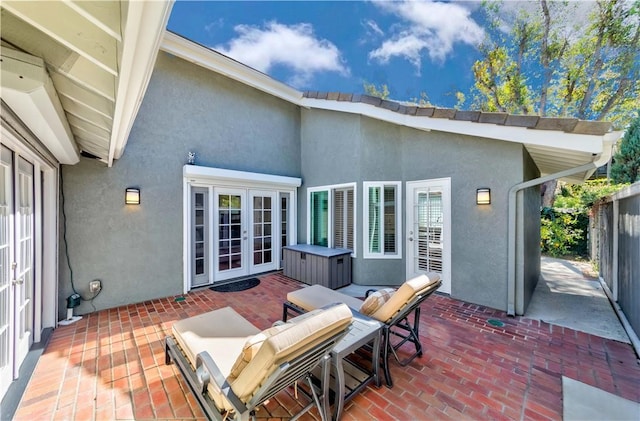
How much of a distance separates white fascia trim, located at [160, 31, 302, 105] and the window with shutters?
→ 3.13 metres

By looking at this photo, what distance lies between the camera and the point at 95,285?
525cm

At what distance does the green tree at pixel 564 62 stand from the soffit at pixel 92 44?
17.3m

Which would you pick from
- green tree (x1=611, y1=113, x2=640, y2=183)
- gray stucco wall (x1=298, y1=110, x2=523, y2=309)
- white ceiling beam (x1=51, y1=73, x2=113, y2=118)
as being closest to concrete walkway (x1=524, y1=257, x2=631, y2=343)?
gray stucco wall (x1=298, y1=110, x2=523, y2=309)

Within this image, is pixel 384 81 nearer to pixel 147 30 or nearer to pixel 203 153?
pixel 203 153

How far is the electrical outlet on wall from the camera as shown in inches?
206

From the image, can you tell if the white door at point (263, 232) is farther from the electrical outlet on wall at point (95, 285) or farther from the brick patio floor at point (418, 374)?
the electrical outlet on wall at point (95, 285)

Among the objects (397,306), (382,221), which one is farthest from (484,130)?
(397,306)

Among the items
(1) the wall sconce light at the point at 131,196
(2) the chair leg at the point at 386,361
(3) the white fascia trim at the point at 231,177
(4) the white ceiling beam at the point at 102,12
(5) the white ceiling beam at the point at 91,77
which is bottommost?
(2) the chair leg at the point at 386,361

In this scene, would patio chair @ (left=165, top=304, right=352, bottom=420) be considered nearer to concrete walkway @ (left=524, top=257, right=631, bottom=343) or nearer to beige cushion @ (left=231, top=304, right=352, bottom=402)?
beige cushion @ (left=231, top=304, right=352, bottom=402)

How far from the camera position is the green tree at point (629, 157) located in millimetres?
9594

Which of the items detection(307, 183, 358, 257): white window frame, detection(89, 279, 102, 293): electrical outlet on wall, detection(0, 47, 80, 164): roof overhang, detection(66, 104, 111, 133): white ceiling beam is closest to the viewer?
detection(0, 47, 80, 164): roof overhang

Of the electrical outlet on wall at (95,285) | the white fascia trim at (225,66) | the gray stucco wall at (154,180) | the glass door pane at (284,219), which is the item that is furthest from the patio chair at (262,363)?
the white fascia trim at (225,66)

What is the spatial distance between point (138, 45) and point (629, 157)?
601 inches

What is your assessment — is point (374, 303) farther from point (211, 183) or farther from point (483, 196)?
point (211, 183)
